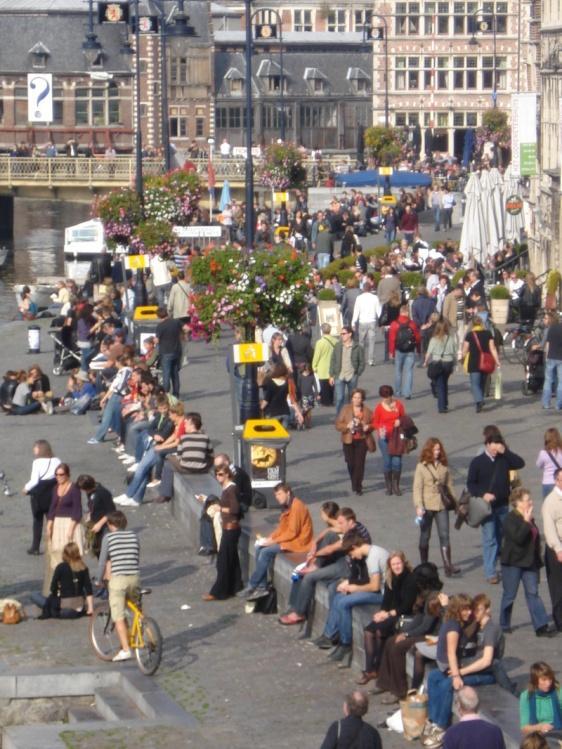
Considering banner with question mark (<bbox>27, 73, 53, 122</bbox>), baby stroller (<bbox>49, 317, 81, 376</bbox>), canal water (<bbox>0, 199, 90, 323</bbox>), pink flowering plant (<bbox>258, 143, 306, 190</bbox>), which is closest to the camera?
baby stroller (<bbox>49, 317, 81, 376</bbox>)

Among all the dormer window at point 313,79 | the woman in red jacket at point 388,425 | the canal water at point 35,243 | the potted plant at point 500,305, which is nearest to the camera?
the woman in red jacket at point 388,425

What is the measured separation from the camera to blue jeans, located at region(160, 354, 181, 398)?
29.2m

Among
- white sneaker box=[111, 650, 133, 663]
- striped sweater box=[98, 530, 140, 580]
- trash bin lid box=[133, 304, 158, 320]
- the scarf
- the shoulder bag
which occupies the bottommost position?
white sneaker box=[111, 650, 133, 663]

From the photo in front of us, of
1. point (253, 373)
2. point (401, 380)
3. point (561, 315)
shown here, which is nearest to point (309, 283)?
point (253, 373)

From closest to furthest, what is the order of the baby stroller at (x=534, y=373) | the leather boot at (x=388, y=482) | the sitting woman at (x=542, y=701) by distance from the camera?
1. the sitting woman at (x=542, y=701)
2. the leather boot at (x=388, y=482)
3. the baby stroller at (x=534, y=373)

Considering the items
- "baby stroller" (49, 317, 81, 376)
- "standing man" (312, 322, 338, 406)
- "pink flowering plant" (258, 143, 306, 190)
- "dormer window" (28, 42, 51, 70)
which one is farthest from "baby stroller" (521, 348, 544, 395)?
"dormer window" (28, 42, 51, 70)

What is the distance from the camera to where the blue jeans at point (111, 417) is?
89.6ft

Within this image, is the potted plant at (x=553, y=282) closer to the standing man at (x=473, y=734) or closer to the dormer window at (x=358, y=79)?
the standing man at (x=473, y=734)

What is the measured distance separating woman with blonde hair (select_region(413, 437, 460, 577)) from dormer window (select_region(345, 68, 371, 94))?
106 meters

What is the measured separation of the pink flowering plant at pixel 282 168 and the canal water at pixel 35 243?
26.8ft

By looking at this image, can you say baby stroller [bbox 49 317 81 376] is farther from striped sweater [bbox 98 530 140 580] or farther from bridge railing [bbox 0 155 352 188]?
bridge railing [bbox 0 155 352 188]

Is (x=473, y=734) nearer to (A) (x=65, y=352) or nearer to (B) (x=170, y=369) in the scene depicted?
(B) (x=170, y=369)

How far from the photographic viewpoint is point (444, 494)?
17.9m

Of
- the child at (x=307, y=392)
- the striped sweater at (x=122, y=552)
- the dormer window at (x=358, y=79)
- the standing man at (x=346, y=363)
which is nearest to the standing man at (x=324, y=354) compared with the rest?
the child at (x=307, y=392)
